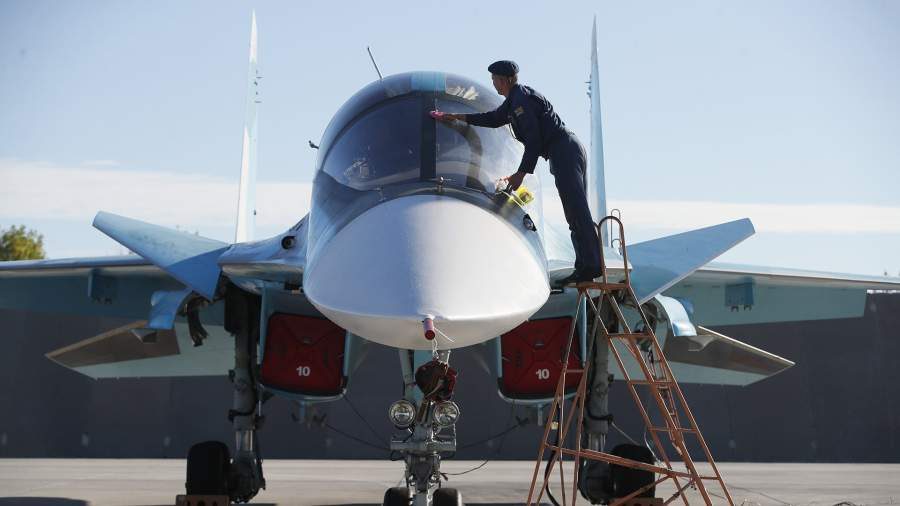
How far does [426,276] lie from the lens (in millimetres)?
4984

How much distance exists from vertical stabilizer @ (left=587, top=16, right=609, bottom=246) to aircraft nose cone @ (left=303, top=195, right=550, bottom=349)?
572 cm

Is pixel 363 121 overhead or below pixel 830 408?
overhead

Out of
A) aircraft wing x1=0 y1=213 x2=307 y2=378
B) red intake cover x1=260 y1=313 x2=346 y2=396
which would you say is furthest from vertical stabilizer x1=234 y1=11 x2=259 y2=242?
red intake cover x1=260 y1=313 x2=346 y2=396

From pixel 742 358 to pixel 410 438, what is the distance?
17.3 ft

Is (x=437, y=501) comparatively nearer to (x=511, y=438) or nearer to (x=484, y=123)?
(x=484, y=123)

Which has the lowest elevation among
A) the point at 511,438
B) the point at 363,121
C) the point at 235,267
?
the point at 511,438

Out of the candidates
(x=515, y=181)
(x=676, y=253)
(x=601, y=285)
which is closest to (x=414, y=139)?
(x=515, y=181)

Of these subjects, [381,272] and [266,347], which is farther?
[266,347]

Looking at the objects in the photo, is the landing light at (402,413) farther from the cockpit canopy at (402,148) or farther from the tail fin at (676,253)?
the tail fin at (676,253)

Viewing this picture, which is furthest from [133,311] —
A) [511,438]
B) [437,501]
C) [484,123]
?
[511,438]

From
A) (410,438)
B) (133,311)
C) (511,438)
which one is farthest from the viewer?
(511,438)

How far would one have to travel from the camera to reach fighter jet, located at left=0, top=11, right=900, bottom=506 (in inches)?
202

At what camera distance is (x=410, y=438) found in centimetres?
679

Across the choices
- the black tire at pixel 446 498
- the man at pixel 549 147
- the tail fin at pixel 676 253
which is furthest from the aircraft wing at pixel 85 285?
the tail fin at pixel 676 253
